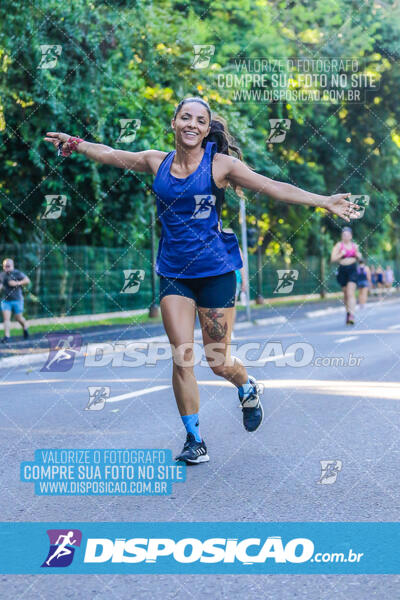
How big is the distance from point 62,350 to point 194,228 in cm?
1094

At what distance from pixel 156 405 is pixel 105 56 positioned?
11991mm

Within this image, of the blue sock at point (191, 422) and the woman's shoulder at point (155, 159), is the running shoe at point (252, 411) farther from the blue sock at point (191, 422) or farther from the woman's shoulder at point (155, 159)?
the woman's shoulder at point (155, 159)

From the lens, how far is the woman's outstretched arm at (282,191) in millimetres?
5039

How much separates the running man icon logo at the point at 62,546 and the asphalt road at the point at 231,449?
16 centimetres

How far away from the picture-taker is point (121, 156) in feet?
18.5

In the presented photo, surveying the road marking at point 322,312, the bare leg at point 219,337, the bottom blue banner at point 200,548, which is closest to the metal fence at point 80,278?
the road marking at point 322,312

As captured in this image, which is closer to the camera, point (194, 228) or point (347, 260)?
point (194, 228)

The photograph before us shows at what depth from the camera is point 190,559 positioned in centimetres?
388

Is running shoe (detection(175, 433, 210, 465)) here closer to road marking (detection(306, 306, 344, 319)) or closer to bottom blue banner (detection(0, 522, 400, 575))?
bottom blue banner (detection(0, 522, 400, 575))

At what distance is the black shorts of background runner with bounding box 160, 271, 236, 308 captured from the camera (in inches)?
216

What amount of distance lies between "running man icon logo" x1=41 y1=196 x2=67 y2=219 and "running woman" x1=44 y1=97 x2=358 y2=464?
1326 cm

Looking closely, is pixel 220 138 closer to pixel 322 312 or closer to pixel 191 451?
pixel 191 451

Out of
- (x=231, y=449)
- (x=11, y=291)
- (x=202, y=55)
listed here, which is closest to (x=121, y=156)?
(x=231, y=449)

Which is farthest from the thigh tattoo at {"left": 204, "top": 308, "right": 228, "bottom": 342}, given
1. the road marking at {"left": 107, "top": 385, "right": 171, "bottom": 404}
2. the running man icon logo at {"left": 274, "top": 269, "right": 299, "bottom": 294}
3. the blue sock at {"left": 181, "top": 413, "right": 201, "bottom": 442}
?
the running man icon logo at {"left": 274, "top": 269, "right": 299, "bottom": 294}
